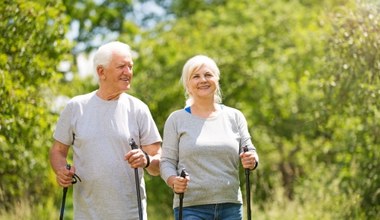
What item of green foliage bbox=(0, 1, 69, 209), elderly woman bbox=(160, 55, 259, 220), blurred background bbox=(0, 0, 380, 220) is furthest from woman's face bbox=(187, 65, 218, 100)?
green foliage bbox=(0, 1, 69, 209)

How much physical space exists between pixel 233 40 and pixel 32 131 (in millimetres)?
6514

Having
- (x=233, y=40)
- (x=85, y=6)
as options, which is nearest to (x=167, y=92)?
(x=233, y=40)

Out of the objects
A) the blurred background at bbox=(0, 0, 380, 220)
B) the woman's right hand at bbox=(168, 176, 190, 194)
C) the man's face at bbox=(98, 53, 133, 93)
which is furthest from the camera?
the blurred background at bbox=(0, 0, 380, 220)

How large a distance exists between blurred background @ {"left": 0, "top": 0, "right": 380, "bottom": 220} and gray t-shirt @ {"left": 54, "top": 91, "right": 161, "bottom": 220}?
1.32 metres

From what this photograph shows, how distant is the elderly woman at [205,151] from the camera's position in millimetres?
5137

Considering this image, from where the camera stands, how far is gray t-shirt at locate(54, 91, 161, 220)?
518cm

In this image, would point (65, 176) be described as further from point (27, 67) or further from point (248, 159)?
point (27, 67)

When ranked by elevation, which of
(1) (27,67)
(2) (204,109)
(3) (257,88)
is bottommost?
(2) (204,109)

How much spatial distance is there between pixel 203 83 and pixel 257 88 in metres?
8.92

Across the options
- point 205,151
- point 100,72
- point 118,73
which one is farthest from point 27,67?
point 205,151

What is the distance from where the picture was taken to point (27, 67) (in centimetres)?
820

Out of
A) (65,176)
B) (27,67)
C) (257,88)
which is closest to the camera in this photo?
(65,176)

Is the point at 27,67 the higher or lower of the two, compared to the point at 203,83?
higher

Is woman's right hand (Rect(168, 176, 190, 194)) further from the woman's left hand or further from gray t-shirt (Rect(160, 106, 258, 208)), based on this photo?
the woman's left hand
